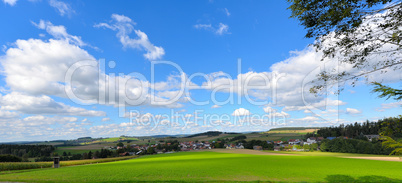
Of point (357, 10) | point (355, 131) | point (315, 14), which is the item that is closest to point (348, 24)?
point (357, 10)

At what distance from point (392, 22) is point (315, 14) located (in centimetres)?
359

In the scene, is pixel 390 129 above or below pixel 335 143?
above

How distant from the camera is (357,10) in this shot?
9562 millimetres

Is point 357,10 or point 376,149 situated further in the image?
point 376,149

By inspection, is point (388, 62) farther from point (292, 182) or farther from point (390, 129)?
point (292, 182)

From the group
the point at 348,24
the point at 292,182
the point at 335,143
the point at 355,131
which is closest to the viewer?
the point at 348,24

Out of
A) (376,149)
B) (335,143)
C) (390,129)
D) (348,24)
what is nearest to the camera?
(390,129)

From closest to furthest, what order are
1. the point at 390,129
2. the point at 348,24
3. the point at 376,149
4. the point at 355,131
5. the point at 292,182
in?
1. the point at 390,129
2. the point at 348,24
3. the point at 292,182
4. the point at 376,149
5. the point at 355,131

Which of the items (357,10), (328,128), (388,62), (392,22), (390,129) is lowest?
(328,128)

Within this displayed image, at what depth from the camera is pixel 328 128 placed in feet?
549

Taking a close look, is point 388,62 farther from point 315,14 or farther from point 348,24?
point 315,14

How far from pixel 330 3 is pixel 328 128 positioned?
194789 millimetres

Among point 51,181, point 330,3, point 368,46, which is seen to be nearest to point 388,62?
point 368,46

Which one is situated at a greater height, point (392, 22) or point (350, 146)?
point (392, 22)
